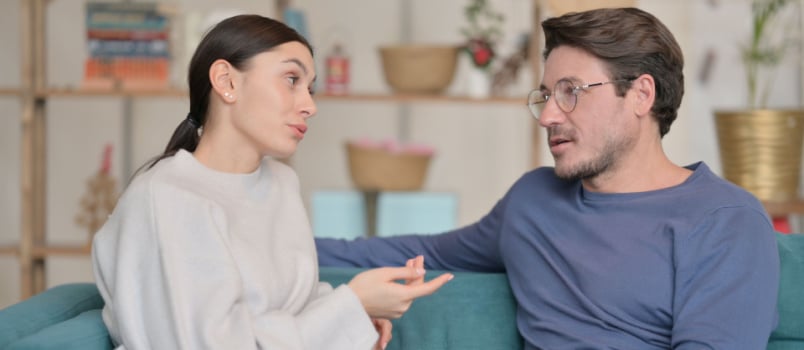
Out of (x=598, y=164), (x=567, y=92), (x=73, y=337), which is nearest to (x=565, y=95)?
(x=567, y=92)

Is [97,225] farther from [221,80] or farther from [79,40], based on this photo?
[221,80]

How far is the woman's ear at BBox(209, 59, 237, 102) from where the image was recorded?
1703mm

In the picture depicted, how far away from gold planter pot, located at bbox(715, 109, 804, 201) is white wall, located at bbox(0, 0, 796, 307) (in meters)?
0.87

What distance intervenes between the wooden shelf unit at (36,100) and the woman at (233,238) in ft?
6.45

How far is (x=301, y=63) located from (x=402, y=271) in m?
0.38

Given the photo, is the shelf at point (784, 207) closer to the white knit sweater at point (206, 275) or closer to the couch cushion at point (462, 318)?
the couch cushion at point (462, 318)

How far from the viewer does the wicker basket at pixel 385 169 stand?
12.9 feet

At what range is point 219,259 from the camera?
62.0 inches

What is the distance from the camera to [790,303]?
2.00 meters

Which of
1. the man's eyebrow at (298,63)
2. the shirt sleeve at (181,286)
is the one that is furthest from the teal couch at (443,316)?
the man's eyebrow at (298,63)

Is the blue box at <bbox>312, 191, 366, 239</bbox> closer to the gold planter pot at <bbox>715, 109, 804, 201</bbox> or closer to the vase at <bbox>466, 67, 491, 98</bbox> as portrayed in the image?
the vase at <bbox>466, 67, 491, 98</bbox>

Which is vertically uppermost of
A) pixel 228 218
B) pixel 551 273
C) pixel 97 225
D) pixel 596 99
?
pixel 596 99

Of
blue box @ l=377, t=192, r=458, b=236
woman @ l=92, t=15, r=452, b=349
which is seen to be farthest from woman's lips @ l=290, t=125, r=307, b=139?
blue box @ l=377, t=192, r=458, b=236

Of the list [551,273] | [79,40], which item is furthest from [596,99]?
[79,40]
